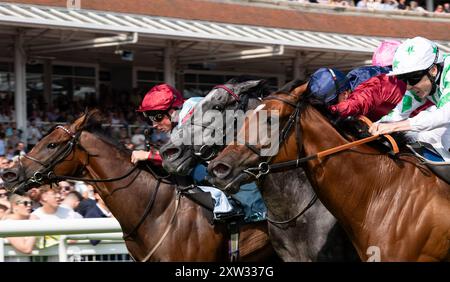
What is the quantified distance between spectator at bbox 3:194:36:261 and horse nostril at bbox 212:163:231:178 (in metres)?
2.49

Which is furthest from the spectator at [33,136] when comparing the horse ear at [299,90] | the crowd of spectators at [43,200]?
the horse ear at [299,90]

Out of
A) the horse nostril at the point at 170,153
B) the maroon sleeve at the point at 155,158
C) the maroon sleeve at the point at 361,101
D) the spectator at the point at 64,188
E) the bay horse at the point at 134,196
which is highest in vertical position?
the maroon sleeve at the point at 361,101

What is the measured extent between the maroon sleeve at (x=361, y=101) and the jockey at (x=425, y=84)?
202mm

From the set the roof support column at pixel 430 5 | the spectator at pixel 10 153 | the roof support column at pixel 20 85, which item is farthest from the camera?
the roof support column at pixel 430 5

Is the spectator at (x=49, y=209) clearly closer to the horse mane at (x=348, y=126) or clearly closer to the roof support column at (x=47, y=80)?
the horse mane at (x=348, y=126)

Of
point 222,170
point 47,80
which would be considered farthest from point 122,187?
point 47,80

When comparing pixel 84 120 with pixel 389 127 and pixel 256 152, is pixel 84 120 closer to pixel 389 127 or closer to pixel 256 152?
pixel 256 152

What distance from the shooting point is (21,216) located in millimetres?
7648

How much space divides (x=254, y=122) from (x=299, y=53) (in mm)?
14554

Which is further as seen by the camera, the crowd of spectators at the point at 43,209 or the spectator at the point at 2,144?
the spectator at the point at 2,144

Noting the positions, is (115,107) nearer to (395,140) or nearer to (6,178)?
(6,178)

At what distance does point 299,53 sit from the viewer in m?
19.2

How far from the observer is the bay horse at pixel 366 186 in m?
4.77

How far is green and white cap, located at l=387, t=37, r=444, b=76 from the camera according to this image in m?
4.99
